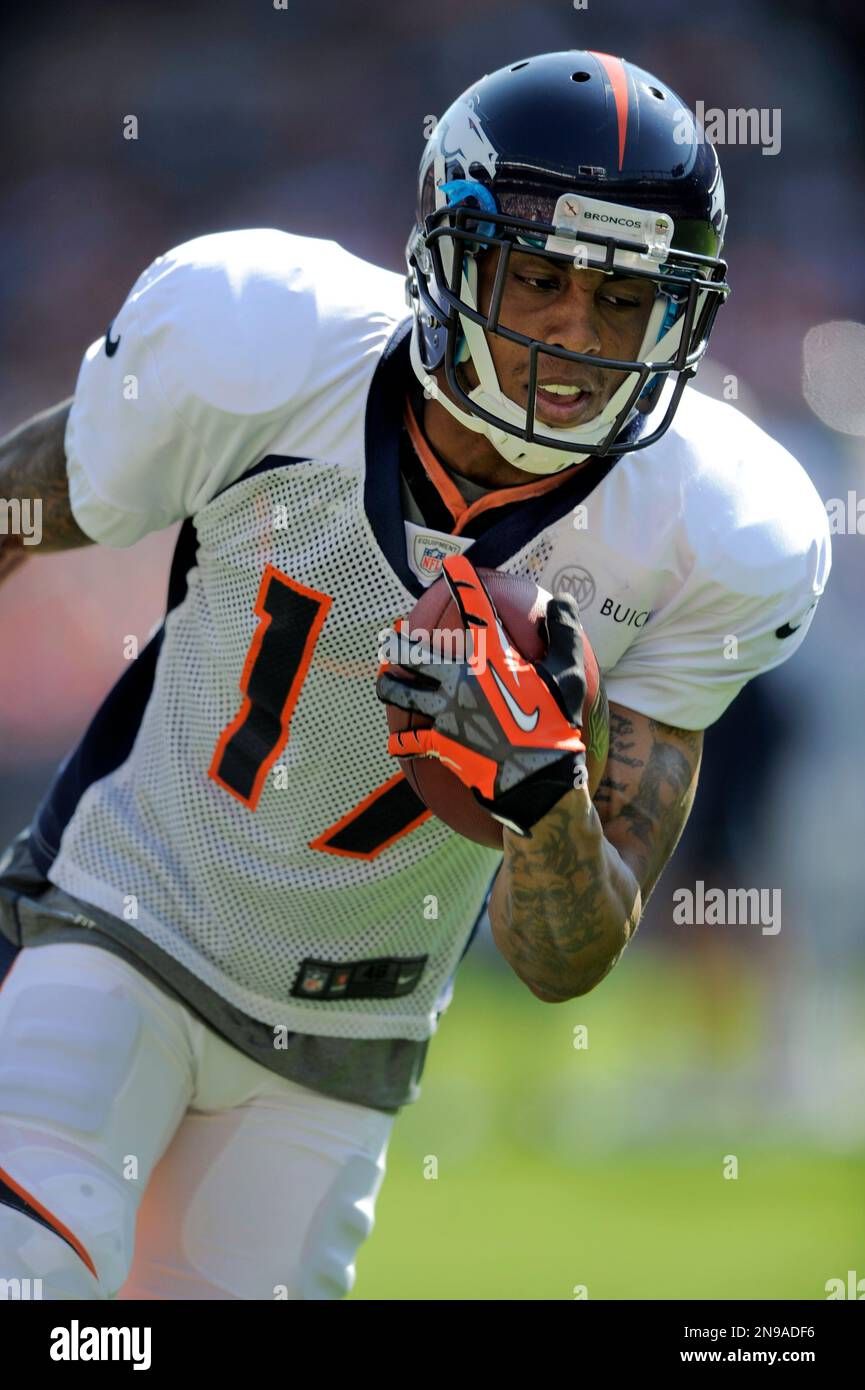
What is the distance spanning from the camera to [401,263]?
22.1 ft

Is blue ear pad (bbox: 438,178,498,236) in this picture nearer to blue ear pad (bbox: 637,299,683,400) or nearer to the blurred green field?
blue ear pad (bbox: 637,299,683,400)

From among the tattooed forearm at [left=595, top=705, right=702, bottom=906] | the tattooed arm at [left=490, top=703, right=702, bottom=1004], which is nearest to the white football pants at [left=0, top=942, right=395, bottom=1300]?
the tattooed arm at [left=490, top=703, right=702, bottom=1004]

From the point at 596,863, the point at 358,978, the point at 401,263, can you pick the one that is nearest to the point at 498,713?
Result: the point at 596,863

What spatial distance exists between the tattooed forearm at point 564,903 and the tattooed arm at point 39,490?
848 millimetres

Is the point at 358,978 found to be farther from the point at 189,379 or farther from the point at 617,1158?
the point at 617,1158

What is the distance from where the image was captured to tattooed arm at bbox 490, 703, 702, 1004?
187 cm

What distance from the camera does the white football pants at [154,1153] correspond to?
209 centimetres

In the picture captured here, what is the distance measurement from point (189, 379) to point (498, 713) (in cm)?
69

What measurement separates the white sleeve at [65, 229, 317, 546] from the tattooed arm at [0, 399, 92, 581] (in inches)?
2.0

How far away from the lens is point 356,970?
7.97 feet

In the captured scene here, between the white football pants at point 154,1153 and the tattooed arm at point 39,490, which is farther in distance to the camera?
the tattooed arm at point 39,490

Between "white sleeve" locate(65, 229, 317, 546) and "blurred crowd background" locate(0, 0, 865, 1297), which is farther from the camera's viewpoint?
"blurred crowd background" locate(0, 0, 865, 1297)

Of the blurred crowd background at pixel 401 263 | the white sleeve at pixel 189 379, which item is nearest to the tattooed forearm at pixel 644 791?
the white sleeve at pixel 189 379

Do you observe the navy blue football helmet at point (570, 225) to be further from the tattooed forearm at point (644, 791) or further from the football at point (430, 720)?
the tattooed forearm at point (644, 791)
